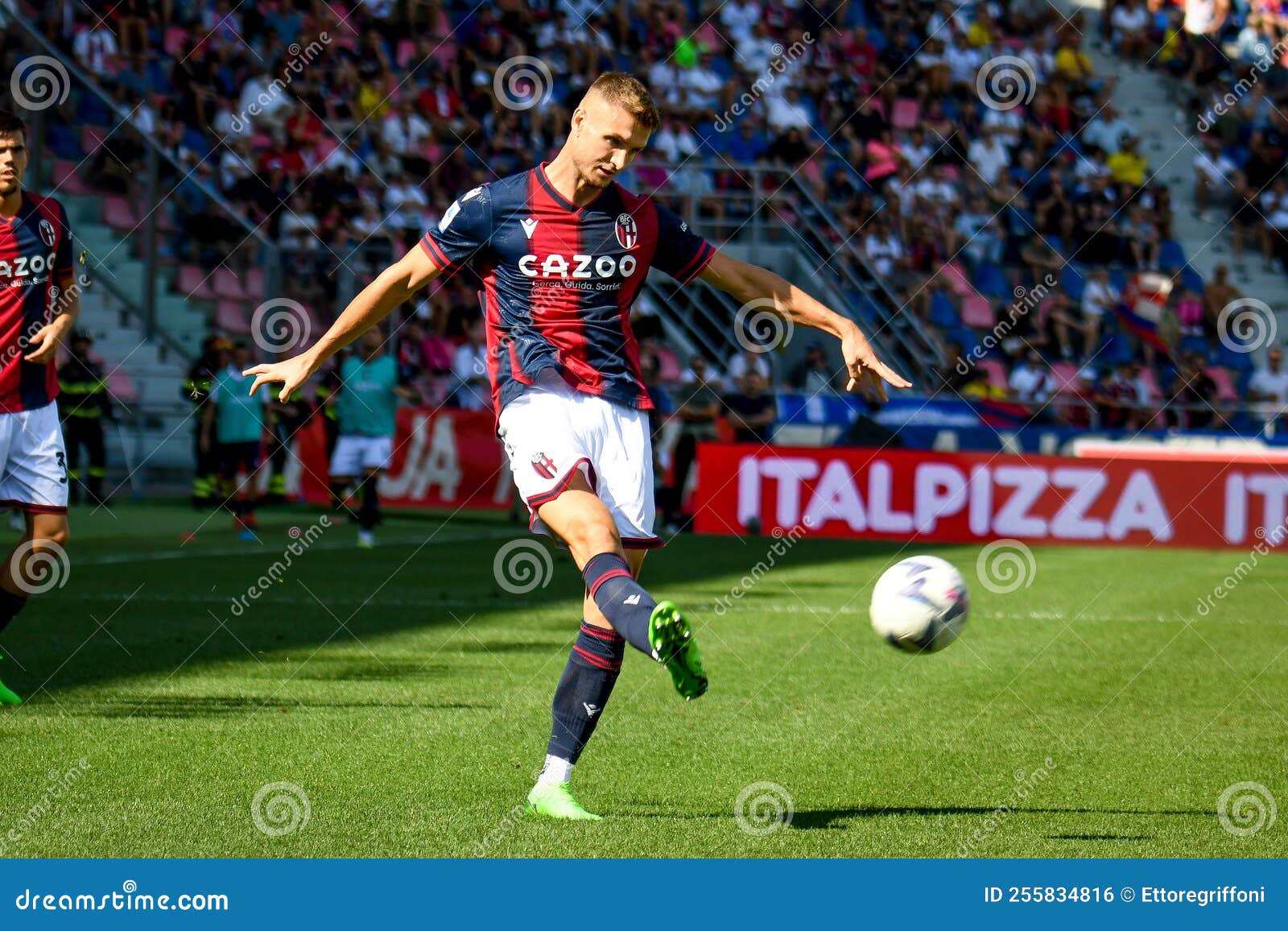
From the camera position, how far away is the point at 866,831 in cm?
529

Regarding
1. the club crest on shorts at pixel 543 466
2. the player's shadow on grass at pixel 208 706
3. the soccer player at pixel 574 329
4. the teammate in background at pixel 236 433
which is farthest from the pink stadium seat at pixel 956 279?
the club crest on shorts at pixel 543 466

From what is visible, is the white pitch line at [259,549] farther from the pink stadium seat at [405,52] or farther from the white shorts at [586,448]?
Answer: the white shorts at [586,448]

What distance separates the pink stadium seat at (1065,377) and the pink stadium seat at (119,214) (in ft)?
39.9

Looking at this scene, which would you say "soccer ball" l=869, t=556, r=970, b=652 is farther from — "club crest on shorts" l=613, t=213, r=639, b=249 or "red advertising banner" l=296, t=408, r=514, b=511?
"red advertising banner" l=296, t=408, r=514, b=511

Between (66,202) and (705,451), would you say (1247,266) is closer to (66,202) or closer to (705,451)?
(705,451)

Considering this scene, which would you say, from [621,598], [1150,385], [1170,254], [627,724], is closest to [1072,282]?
[1150,385]

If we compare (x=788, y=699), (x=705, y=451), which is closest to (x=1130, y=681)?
(x=788, y=699)
